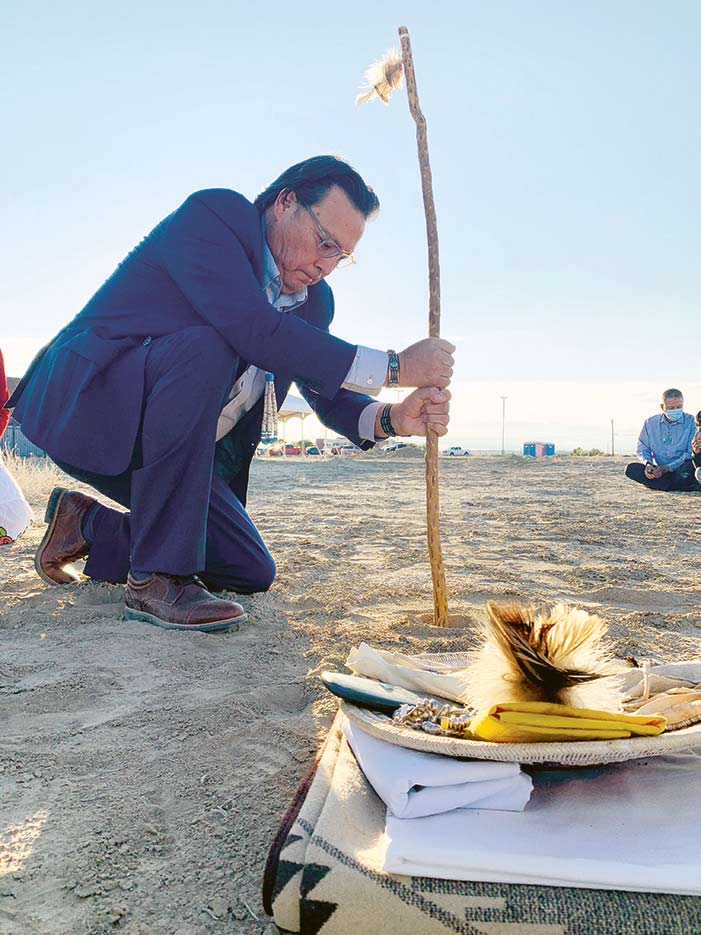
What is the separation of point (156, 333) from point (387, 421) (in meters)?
0.86

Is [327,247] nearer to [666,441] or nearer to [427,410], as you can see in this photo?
[427,410]

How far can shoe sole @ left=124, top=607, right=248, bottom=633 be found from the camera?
218 centimetres

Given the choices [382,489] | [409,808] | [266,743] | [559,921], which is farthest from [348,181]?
[382,489]

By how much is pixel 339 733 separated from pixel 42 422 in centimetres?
161

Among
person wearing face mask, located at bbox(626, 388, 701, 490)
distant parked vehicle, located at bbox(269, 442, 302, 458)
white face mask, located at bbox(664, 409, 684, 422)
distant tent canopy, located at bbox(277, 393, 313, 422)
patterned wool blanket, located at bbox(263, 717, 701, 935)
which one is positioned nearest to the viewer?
patterned wool blanket, located at bbox(263, 717, 701, 935)

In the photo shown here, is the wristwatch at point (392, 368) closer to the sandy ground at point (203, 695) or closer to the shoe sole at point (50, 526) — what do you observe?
the sandy ground at point (203, 695)

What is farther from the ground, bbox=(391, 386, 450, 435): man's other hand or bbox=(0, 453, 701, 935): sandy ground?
bbox=(391, 386, 450, 435): man's other hand

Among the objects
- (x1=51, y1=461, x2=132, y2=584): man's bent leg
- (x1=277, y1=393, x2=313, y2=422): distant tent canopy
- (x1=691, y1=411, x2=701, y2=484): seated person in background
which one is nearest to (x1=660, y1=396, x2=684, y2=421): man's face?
(x1=691, y1=411, x2=701, y2=484): seated person in background

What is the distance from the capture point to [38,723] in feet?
4.98

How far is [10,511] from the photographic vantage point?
2918mm

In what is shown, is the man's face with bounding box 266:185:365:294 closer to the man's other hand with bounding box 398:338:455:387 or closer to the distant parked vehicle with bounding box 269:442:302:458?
the man's other hand with bounding box 398:338:455:387

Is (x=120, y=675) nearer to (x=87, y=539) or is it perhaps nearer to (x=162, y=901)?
(x=162, y=901)

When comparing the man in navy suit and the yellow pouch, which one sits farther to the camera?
the man in navy suit

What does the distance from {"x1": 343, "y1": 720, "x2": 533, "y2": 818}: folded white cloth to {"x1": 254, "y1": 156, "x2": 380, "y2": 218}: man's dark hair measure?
1.95m
